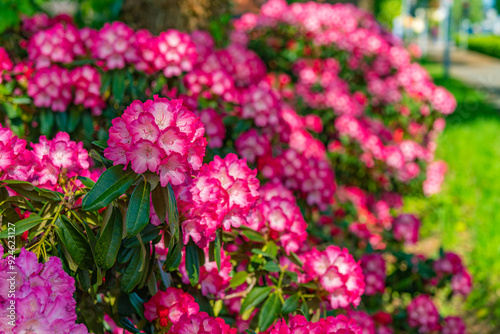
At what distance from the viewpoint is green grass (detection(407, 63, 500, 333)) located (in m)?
2.95

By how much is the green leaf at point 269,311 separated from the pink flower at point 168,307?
173 mm

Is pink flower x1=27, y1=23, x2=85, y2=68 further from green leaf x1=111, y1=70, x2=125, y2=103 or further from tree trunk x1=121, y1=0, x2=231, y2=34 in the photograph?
tree trunk x1=121, y1=0, x2=231, y2=34

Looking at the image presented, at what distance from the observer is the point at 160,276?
43.0 inches

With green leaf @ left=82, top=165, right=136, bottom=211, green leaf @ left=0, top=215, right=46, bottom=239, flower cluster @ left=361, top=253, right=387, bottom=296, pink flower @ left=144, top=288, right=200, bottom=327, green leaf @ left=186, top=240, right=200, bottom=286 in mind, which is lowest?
flower cluster @ left=361, top=253, right=387, bottom=296

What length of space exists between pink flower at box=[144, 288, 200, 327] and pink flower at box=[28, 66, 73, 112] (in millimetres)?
1099

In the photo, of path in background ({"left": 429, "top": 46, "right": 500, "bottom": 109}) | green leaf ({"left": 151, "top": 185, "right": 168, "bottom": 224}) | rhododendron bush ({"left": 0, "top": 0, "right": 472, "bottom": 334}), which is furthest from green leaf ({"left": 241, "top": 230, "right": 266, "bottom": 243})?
path in background ({"left": 429, "top": 46, "right": 500, "bottom": 109})

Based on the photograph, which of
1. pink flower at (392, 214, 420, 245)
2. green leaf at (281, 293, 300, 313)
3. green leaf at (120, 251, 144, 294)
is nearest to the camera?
green leaf at (120, 251, 144, 294)

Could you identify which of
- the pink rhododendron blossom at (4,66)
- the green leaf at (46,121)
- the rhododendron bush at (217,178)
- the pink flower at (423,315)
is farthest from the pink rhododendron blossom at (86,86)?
the pink flower at (423,315)

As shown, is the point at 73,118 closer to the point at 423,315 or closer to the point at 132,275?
the point at 132,275

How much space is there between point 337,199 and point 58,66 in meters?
1.95

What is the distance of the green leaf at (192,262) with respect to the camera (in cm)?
102

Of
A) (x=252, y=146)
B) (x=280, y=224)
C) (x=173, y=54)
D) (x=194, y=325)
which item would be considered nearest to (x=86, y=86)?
(x=173, y=54)

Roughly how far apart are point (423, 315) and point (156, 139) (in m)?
1.69

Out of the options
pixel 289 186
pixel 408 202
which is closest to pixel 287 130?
pixel 289 186
